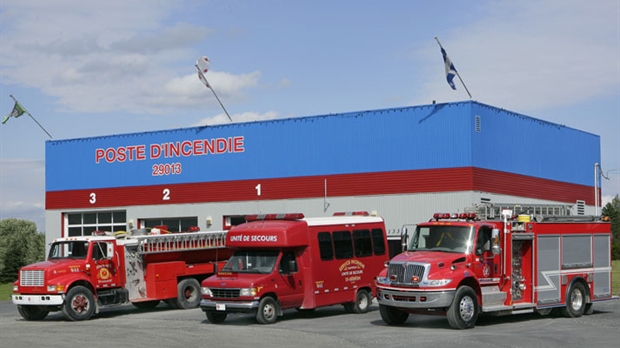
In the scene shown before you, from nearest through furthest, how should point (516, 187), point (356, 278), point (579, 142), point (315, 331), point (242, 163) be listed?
point (315, 331) < point (356, 278) < point (516, 187) < point (242, 163) < point (579, 142)

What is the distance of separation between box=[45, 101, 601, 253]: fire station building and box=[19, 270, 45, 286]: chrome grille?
19885 mm

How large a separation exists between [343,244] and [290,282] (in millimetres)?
2534

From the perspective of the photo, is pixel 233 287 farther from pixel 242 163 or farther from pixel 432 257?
pixel 242 163

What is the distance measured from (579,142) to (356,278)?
29208mm

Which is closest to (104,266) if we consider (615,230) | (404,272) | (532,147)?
(404,272)

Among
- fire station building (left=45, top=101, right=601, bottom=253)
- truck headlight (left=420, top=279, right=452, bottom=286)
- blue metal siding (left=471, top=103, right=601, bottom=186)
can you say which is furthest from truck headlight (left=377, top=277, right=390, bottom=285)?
blue metal siding (left=471, top=103, right=601, bottom=186)

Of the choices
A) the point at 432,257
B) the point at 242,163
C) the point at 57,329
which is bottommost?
the point at 57,329

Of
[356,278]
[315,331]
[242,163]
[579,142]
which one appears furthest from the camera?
[579,142]

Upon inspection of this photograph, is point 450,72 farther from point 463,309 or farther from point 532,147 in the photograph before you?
point 463,309

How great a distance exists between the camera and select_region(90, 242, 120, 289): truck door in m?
25.3

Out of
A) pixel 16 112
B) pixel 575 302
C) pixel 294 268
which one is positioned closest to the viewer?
pixel 294 268

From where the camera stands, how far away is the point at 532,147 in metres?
43.8

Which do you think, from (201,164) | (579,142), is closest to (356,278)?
(201,164)

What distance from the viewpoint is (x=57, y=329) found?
2159 centimetres
